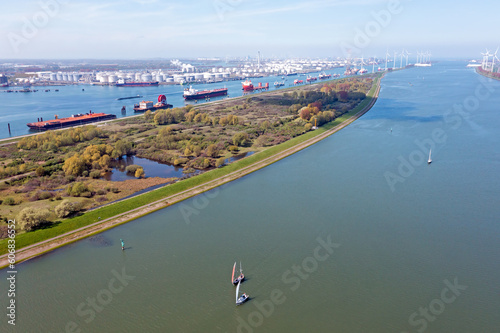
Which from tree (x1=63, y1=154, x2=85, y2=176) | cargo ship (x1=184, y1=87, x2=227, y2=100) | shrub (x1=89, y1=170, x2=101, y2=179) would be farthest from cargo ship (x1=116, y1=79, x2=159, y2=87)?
shrub (x1=89, y1=170, x2=101, y2=179)

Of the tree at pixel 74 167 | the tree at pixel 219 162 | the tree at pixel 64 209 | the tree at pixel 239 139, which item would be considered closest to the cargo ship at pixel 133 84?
the tree at pixel 239 139

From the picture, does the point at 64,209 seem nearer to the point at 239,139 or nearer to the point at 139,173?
the point at 139,173

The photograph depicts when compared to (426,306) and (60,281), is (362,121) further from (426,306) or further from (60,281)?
(60,281)

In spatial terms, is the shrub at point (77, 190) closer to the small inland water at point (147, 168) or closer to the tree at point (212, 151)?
the small inland water at point (147, 168)

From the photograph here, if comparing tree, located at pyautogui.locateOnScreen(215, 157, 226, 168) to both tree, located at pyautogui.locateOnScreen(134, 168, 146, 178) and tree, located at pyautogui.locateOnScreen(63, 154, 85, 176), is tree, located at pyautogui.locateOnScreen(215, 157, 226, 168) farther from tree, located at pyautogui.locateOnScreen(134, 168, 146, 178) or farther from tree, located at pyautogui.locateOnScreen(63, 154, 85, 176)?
tree, located at pyautogui.locateOnScreen(63, 154, 85, 176)

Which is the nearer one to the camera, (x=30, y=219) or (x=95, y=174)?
(x=30, y=219)

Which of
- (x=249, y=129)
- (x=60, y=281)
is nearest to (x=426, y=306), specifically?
(x=60, y=281)

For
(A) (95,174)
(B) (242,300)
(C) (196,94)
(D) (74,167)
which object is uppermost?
(C) (196,94)

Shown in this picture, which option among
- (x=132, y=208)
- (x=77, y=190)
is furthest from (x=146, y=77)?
(x=132, y=208)
